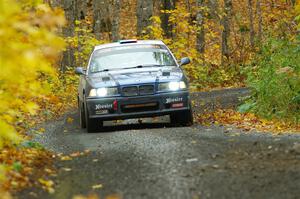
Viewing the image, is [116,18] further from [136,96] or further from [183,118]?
[136,96]

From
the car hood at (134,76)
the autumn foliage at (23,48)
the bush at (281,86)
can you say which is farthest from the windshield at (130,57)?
the autumn foliage at (23,48)

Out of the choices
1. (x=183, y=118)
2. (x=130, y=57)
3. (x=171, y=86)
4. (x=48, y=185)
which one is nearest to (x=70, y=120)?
(x=130, y=57)

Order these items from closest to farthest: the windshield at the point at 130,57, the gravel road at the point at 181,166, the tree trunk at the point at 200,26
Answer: the gravel road at the point at 181,166
the windshield at the point at 130,57
the tree trunk at the point at 200,26

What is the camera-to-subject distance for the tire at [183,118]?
12133 mm

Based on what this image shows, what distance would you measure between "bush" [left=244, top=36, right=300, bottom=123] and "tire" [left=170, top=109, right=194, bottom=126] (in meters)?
1.68

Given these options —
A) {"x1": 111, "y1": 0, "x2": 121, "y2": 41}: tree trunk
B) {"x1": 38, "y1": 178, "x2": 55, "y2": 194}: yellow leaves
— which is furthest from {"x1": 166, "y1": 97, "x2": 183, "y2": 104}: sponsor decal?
{"x1": 111, "y1": 0, "x2": 121, "y2": 41}: tree trunk

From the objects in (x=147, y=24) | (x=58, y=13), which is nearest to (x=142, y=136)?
(x=58, y=13)

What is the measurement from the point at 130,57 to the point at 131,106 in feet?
5.69

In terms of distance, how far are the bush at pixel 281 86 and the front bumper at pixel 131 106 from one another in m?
2.31

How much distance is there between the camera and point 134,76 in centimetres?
1198

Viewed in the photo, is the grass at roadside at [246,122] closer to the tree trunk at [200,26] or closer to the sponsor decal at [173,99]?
the sponsor decal at [173,99]

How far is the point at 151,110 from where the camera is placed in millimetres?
11773

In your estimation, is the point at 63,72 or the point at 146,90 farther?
the point at 63,72

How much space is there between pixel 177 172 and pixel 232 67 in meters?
18.7
